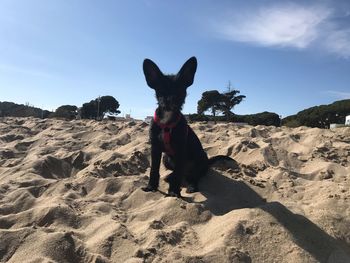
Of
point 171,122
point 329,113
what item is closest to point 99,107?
point 329,113

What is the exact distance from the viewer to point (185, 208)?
3.64 metres

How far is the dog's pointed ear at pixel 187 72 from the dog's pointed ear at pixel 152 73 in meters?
0.19

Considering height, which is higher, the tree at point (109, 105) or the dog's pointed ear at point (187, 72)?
the tree at point (109, 105)

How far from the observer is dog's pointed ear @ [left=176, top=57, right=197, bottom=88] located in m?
4.13

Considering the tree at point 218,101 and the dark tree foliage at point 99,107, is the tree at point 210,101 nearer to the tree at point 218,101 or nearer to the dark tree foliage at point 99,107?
the tree at point 218,101

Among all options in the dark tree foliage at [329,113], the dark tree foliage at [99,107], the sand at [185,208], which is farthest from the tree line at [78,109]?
the sand at [185,208]

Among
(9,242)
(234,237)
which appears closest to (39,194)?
(9,242)

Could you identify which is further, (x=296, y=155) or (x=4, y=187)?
(x=296, y=155)

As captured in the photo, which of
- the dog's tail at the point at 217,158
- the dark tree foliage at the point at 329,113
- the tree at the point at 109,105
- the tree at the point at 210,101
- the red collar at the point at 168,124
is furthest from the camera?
the tree at the point at 210,101

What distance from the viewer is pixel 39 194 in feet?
14.1

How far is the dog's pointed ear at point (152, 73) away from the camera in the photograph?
13.7 feet

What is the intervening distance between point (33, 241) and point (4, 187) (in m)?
1.71

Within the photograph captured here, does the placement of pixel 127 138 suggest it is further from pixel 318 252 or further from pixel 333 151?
pixel 318 252

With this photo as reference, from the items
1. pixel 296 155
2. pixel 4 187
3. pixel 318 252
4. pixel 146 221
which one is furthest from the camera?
pixel 296 155
